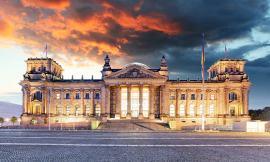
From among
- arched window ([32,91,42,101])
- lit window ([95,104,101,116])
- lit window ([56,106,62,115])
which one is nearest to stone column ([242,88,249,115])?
lit window ([95,104,101,116])

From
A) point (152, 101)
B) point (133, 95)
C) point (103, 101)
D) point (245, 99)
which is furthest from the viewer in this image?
point (133, 95)

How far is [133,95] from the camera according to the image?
107 meters

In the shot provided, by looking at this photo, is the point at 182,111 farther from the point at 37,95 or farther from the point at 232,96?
the point at 37,95

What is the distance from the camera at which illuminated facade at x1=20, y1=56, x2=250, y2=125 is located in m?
104

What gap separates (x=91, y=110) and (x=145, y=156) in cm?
8833

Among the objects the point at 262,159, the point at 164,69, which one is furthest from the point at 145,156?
the point at 164,69

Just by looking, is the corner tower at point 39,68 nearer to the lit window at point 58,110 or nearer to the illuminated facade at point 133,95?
the illuminated facade at point 133,95

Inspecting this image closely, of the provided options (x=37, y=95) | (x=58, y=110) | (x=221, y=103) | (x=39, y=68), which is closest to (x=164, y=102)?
(x=221, y=103)

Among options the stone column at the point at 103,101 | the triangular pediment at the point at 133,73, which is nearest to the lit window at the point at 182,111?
the triangular pediment at the point at 133,73

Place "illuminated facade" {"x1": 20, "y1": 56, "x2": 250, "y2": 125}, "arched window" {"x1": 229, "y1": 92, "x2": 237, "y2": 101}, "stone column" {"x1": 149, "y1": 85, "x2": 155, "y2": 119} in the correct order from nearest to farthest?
"stone column" {"x1": 149, "y1": 85, "x2": 155, "y2": 119}
"illuminated facade" {"x1": 20, "y1": 56, "x2": 250, "y2": 125}
"arched window" {"x1": 229, "y1": 92, "x2": 237, "y2": 101}

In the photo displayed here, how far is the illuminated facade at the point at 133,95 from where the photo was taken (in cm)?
10356

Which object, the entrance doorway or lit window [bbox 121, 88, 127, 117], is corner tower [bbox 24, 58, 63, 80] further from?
the entrance doorway

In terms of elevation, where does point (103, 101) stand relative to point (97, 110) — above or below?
above

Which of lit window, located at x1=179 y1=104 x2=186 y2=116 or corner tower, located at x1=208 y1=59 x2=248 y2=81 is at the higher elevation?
corner tower, located at x1=208 y1=59 x2=248 y2=81
